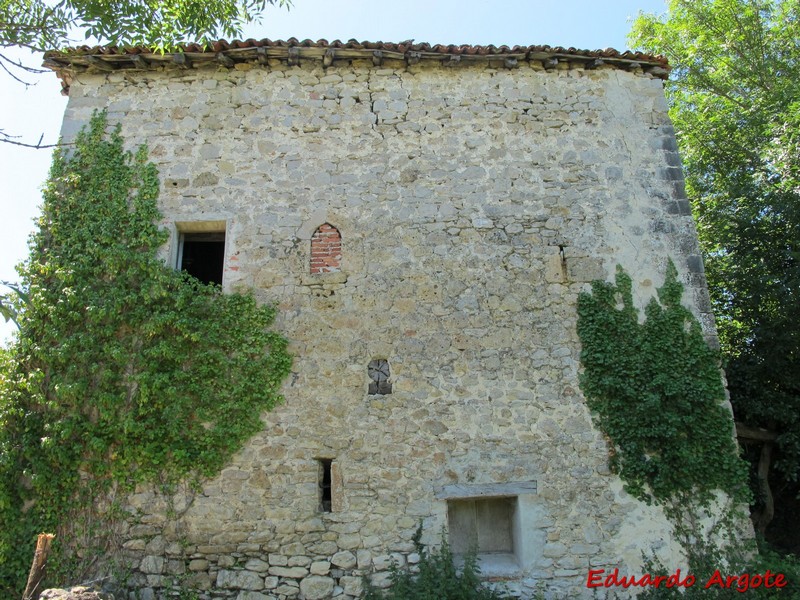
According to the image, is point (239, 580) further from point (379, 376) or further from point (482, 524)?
point (482, 524)

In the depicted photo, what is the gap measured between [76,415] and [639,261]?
6440 millimetres

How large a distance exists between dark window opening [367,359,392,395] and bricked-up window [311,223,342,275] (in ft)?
3.95

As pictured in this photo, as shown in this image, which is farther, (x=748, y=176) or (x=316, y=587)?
(x=748, y=176)

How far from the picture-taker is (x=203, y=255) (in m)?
7.11

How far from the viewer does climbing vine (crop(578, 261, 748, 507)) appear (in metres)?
5.78

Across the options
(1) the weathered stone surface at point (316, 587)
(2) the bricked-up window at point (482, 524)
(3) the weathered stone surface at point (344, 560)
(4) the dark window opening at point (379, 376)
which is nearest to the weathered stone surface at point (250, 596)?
(1) the weathered stone surface at point (316, 587)

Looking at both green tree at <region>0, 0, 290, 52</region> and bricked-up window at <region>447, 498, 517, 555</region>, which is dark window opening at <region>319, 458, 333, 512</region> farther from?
green tree at <region>0, 0, 290, 52</region>

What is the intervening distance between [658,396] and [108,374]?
579 centimetres

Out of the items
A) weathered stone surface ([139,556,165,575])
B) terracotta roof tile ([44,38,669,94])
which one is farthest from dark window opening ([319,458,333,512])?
terracotta roof tile ([44,38,669,94])

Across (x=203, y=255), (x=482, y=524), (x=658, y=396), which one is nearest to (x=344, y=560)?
(x=482, y=524)

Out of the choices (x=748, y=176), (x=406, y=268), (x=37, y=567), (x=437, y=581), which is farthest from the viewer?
(x=748, y=176)

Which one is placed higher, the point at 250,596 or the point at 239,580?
the point at 239,580

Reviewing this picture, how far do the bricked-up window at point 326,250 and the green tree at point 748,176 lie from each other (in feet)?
18.3

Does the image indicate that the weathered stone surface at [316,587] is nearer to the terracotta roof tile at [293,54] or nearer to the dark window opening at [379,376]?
the dark window opening at [379,376]
